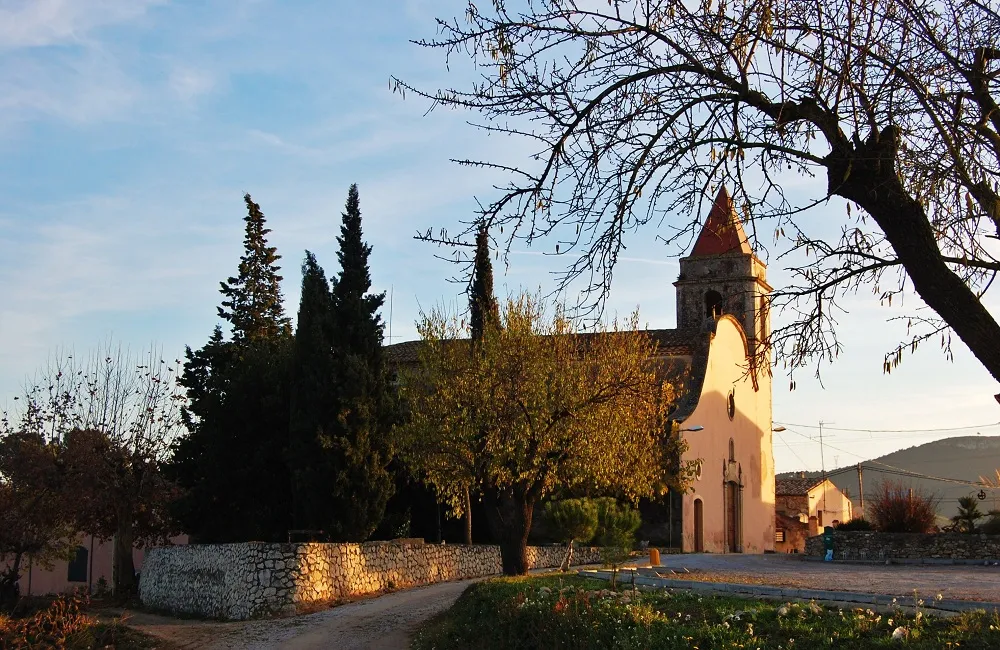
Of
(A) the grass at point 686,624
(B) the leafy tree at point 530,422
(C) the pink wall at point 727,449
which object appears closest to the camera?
(A) the grass at point 686,624

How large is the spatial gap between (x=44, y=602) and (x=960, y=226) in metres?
21.4

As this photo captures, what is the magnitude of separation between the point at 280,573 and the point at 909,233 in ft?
56.6

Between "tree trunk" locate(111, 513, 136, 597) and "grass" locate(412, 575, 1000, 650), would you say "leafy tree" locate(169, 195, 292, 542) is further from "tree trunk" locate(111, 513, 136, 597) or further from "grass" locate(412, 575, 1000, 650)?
"grass" locate(412, 575, 1000, 650)

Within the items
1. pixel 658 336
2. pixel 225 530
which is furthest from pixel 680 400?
pixel 225 530

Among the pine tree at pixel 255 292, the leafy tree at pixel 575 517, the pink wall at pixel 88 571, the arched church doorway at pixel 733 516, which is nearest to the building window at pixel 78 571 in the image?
the pink wall at pixel 88 571

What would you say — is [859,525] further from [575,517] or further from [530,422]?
[530,422]

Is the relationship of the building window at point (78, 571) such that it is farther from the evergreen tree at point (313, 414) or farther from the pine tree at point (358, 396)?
the pine tree at point (358, 396)

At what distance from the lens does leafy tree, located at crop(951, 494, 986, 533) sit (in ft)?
86.9

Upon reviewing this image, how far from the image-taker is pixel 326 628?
59.1 ft

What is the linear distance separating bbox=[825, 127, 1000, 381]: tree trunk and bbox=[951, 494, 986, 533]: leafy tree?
76.5 feet

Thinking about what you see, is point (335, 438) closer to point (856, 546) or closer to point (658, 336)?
point (856, 546)

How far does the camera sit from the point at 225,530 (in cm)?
2609

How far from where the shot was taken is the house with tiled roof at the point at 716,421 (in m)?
34.9

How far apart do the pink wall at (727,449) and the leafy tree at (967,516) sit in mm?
8237
